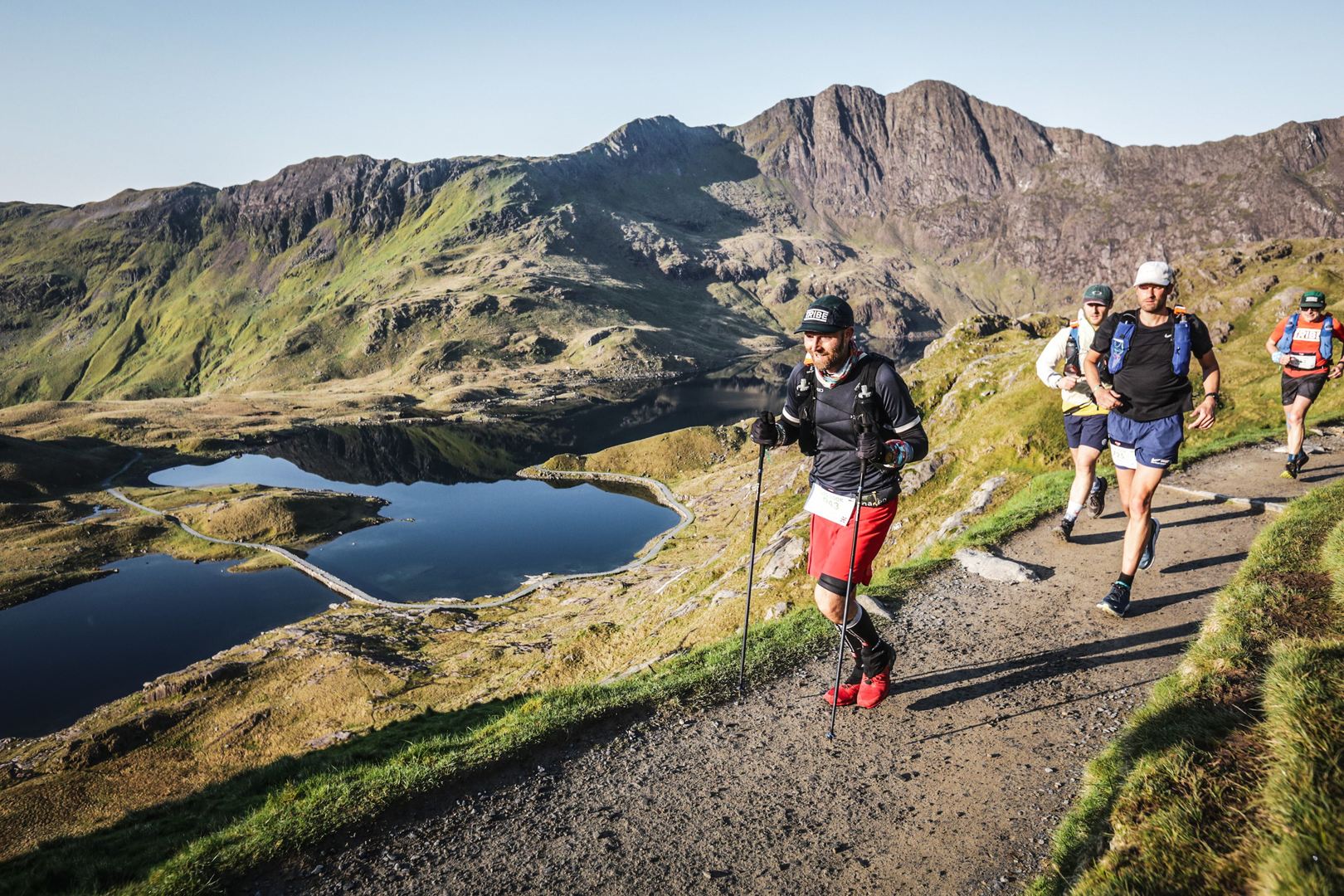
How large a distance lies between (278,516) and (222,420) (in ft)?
400

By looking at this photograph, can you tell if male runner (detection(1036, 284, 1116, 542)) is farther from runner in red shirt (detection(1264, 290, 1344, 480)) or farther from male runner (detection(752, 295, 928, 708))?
runner in red shirt (detection(1264, 290, 1344, 480))

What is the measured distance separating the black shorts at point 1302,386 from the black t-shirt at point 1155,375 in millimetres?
9843

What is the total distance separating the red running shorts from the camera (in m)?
8.87

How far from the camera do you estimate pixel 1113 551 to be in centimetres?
1409

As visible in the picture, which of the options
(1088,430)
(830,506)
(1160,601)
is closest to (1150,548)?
(1160,601)

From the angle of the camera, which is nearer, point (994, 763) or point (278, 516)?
point (994, 763)

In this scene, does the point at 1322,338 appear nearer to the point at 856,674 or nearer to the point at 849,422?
the point at 849,422

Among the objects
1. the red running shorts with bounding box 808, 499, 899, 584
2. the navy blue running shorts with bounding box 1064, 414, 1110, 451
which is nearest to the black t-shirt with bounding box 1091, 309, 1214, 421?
the navy blue running shorts with bounding box 1064, 414, 1110, 451

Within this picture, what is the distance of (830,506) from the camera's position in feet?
30.3

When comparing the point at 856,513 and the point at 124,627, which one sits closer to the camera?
the point at 856,513

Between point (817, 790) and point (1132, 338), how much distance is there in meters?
8.85

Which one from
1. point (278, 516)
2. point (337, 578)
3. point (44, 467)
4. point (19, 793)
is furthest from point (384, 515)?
point (44, 467)

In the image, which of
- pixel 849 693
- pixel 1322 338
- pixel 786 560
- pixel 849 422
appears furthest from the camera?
pixel 786 560

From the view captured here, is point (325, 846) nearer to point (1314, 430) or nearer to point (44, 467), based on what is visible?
point (1314, 430)
